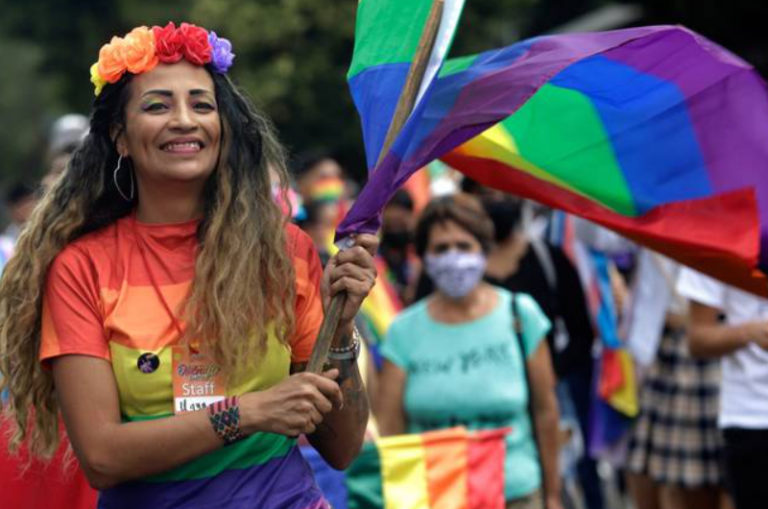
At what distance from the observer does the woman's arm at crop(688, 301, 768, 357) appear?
6863 mm

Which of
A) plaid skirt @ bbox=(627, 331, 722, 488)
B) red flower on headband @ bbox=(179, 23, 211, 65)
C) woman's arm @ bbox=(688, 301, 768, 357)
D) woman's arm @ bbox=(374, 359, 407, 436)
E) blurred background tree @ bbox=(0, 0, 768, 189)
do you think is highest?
blurred background tree @ bbox=(0, 0, 768, 189)

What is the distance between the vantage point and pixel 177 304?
14.5 feet

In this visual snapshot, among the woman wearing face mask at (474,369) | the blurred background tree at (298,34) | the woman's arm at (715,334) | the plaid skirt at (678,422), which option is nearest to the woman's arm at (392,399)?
the woman wearing face mask at (474,369)

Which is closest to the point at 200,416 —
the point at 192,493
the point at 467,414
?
the point at 192,493

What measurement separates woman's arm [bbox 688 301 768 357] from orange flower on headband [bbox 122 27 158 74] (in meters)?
3.21

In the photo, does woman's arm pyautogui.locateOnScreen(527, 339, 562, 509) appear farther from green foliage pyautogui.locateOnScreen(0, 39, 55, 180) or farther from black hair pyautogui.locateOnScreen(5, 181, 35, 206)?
green foliage pyautogui.locateOnScreen(0, 39, 55, 180)

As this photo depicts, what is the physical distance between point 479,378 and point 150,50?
10.5ft

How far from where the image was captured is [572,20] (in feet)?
124

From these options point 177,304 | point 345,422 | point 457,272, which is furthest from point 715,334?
point 177,304

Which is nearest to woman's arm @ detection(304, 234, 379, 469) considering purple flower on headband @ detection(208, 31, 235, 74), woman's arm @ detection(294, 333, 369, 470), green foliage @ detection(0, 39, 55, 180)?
woman's arm @ detection(294, 333, 369, 470)

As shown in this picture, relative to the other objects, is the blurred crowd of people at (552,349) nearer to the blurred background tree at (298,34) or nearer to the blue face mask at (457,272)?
the blue face mask at (457,272)

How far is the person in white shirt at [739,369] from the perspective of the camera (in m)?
6.89

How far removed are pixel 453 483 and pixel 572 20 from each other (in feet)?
104

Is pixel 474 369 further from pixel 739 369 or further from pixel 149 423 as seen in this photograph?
pixel 149 423
